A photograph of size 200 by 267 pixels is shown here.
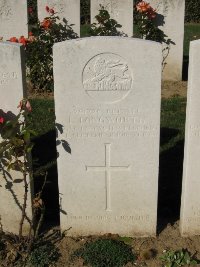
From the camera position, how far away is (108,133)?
13.1ft

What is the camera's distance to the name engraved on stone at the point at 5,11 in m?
8.46

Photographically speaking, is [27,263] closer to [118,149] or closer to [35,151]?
[118,149]

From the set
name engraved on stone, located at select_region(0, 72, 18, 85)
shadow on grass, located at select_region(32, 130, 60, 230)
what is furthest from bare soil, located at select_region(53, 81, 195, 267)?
name engraved on stone, located at select_region(0, 72, 18, 85)

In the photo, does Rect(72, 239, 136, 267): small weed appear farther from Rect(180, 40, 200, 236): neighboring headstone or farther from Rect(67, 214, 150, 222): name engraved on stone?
Rect(180, 40, 200, 236): neighboring headstone

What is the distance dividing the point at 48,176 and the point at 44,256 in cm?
154

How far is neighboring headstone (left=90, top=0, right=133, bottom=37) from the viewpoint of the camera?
8703 millimetres

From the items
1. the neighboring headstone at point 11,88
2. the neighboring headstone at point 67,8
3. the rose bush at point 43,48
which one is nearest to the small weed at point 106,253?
the neighboring headstone at point 11,88

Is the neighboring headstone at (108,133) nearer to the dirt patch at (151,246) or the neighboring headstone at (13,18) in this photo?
the dirt patch at (151,246)

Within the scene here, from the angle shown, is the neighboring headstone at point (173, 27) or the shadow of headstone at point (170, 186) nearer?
the shadow of headstone at point (170, 186)

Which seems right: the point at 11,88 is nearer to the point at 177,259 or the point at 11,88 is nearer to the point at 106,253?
the point at 106,253

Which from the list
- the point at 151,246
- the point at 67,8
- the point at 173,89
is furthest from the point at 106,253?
the point at 67,8

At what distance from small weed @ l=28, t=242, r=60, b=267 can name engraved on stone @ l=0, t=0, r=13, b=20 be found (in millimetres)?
5510

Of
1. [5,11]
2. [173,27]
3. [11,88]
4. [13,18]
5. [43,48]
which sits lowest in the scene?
[11,88]

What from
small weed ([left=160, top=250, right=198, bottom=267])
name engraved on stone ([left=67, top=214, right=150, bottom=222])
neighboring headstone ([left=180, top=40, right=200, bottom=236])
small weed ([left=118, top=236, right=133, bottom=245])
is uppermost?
neighboring headstone ([left=180, top=40, right=200, bottom=236])
